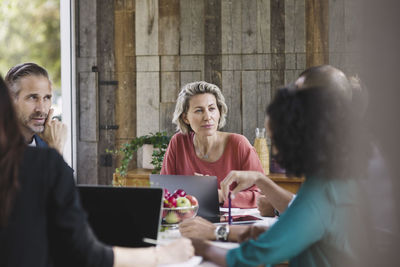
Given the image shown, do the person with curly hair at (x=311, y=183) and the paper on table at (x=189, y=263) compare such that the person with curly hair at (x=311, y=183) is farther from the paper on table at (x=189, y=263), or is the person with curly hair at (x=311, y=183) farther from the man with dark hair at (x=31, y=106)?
the man with dark hair at (x=31, y=106)

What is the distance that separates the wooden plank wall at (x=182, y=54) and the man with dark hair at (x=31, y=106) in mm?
1495

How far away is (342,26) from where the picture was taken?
3.46m

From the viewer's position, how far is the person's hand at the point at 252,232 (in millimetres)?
1421

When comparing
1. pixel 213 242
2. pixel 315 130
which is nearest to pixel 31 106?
pixel 213 242

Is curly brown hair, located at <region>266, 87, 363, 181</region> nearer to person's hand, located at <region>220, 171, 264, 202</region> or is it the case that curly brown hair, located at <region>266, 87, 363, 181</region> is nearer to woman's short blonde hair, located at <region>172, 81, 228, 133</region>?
person's hand, located at <region>220, 171, 264, 202</region>

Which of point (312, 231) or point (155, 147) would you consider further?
point (155, 147)

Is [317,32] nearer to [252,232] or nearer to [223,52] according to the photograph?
[223,52]

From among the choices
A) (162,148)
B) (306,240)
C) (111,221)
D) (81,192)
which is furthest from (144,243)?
(162,148)

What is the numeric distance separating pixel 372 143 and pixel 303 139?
37 cm

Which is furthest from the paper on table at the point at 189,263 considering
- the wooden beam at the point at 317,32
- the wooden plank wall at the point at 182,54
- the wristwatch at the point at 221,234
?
the wooden beam at the point at 317,32

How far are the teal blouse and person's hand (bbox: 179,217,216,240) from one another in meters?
0.37

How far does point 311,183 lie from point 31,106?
163 centimetres

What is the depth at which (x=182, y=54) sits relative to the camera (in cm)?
364

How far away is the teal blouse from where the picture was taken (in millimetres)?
1112
